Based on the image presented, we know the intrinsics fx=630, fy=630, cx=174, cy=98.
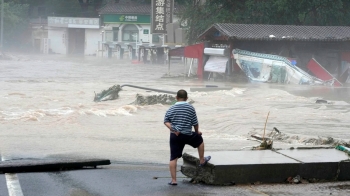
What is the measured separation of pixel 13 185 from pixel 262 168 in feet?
11.0

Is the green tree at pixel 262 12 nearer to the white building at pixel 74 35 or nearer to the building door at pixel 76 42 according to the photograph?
the white building at pixel 74 35

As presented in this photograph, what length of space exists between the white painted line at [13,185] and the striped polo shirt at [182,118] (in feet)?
6.94

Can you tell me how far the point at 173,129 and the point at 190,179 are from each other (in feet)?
3.26

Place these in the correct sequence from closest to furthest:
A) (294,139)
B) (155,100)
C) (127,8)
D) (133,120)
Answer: (294,139) → (133,120) → (155,100) → (127,8)

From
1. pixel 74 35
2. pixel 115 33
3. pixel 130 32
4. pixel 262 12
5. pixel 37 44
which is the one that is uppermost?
pixel 262 12

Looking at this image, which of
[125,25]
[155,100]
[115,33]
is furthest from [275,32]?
Result: [115,33]

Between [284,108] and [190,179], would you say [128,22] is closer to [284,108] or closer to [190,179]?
[284,108]

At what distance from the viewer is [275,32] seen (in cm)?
3472

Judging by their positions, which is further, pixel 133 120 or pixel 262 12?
pixel 262 12

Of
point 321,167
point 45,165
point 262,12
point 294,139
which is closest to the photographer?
point 321,167

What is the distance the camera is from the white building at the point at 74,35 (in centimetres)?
7231

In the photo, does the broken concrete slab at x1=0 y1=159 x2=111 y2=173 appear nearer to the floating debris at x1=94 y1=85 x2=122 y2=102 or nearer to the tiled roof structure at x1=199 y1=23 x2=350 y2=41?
the floating debris at x1=94 y1=85 x2=122 y2=102

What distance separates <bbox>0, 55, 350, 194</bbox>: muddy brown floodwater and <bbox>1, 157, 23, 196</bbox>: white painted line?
239 centimetres

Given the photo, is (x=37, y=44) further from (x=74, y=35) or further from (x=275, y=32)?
(x=275, y=32)
